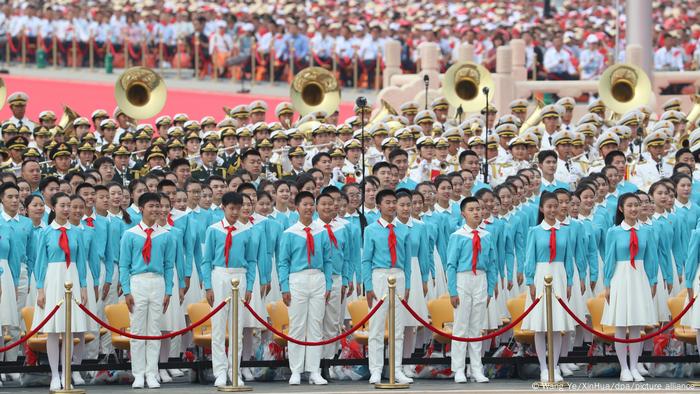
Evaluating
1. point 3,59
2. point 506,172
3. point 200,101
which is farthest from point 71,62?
point 506,172

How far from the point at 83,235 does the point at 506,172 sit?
6.71 metres

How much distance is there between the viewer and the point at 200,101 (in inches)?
1410

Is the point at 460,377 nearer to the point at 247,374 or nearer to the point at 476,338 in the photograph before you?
the point at 476,338

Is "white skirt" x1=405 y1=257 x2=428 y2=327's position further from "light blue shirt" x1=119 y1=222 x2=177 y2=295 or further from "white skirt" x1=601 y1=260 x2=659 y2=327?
"light blue shirt" x1=119 y1=222 x2=177 y2=295

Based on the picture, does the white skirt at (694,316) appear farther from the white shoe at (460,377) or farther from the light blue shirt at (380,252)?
the light blue shirt at (380,252)

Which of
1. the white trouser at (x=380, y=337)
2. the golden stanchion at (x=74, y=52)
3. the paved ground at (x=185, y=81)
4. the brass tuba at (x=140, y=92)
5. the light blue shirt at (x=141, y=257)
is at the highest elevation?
the golden stanchion at (x=74, y=52)

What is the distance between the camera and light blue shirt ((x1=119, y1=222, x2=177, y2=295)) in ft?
58.4

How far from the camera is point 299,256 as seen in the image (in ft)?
59.1

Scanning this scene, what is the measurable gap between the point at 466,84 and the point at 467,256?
10.9m

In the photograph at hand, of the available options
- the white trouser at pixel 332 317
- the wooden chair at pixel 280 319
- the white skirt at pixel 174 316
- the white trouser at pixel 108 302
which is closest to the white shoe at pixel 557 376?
the white trouser at pixel 332 317

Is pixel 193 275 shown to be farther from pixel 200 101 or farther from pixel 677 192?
pixel 200 101

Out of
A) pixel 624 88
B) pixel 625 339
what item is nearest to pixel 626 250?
pixel 625 339

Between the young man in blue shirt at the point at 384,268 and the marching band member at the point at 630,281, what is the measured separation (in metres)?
1.83

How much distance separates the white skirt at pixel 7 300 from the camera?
17.9m
